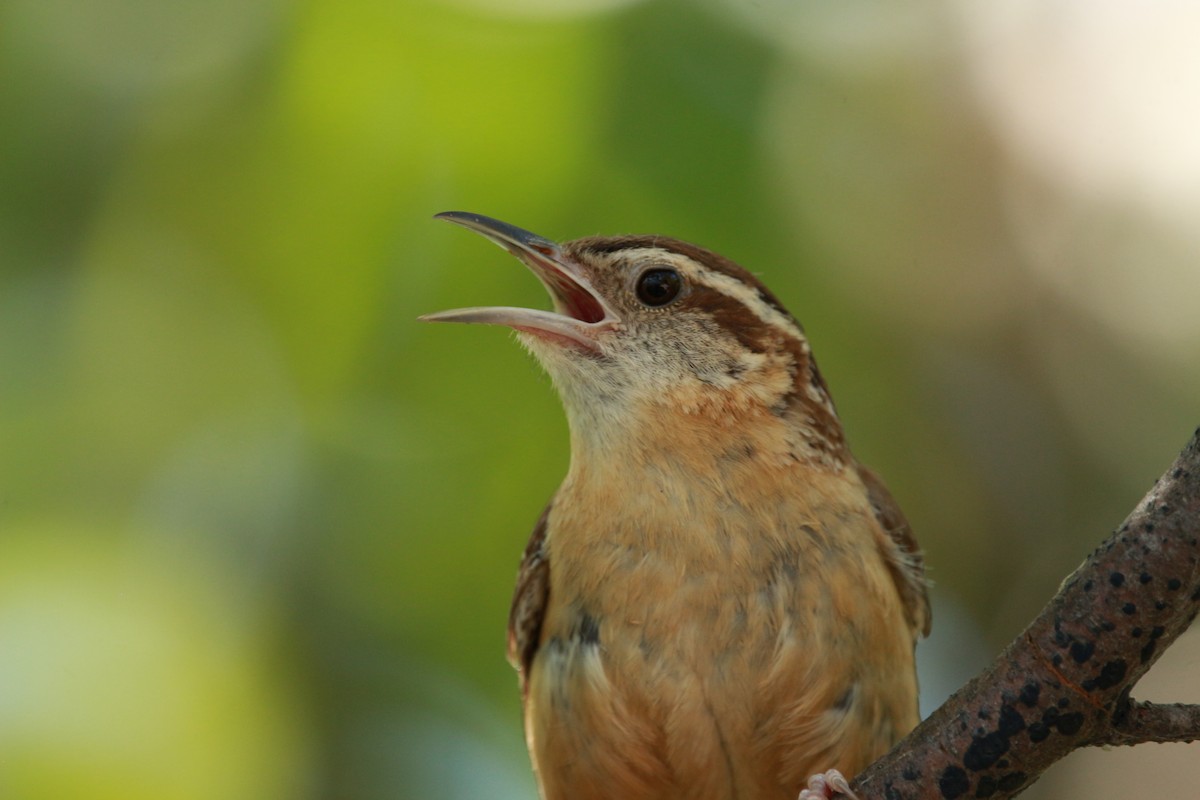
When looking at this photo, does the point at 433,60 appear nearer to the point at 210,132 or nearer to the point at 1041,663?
the point at 210,132

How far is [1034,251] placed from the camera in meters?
6.64

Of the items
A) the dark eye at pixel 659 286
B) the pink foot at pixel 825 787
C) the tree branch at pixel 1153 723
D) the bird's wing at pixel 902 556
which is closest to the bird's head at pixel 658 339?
the dark eye at pixel 659 286

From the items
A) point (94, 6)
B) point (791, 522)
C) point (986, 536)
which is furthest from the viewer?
point (986, 536)

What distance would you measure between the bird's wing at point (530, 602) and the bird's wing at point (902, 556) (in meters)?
1.11

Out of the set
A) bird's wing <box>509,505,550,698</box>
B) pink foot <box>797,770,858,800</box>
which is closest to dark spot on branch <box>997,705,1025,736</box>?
pink foot <box>797,770,858,800</box>

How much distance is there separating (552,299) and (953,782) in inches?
93.8

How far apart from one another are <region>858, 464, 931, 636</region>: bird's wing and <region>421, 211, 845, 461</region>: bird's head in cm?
27

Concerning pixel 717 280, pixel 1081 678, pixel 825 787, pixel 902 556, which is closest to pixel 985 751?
pixel 1081 678

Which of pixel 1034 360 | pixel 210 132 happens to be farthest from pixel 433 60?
pixel 1034 360

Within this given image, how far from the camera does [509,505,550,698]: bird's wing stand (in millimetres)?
4523

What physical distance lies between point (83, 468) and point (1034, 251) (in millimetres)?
4460

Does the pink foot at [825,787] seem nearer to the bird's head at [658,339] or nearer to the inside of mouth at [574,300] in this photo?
the bird's head at [658,339]

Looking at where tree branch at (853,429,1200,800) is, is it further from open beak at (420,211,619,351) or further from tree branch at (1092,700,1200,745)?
open beak at (420,211,619,351)

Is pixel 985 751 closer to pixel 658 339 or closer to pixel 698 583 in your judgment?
pixel 698 583
